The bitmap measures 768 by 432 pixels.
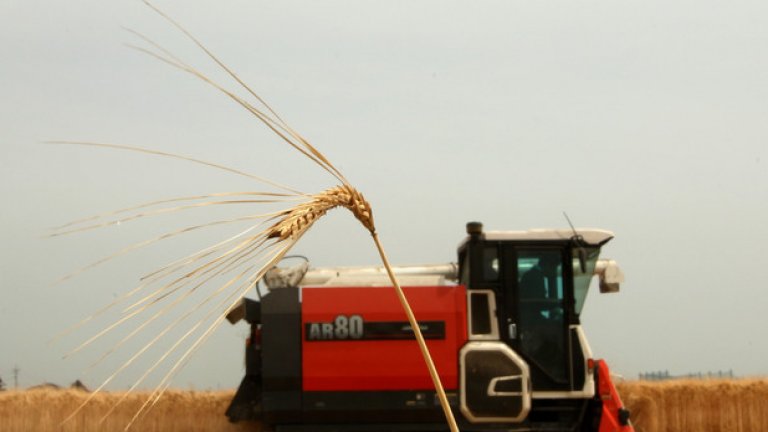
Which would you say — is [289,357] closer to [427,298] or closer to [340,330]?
[340,330]

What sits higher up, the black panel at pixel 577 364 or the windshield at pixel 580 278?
the windshield at pixel 580 278

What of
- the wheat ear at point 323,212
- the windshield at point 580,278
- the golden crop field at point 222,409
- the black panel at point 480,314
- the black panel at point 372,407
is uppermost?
the wheat ear at point 323,212

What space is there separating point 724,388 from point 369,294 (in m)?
8.71

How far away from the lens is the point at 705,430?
19438 millimetres

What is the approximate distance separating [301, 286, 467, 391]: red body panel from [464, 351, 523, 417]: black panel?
0.54 feet

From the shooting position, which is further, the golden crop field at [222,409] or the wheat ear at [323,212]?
the golden crop field at [222,409]

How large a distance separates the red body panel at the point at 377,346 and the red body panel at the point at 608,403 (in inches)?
62.5

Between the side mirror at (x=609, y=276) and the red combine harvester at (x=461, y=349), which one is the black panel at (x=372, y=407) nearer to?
the red combine harvester at (x=461, y=349)

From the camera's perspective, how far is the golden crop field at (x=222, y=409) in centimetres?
1709

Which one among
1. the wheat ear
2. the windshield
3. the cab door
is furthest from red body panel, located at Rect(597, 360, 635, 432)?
the wheat ear

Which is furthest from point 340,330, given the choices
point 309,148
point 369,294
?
point 309,148

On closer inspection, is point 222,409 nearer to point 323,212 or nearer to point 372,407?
point 372,407

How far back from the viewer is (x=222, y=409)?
16.9 metres

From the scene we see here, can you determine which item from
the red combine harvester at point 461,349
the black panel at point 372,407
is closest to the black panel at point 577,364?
the red combine harvester at point 461,349
